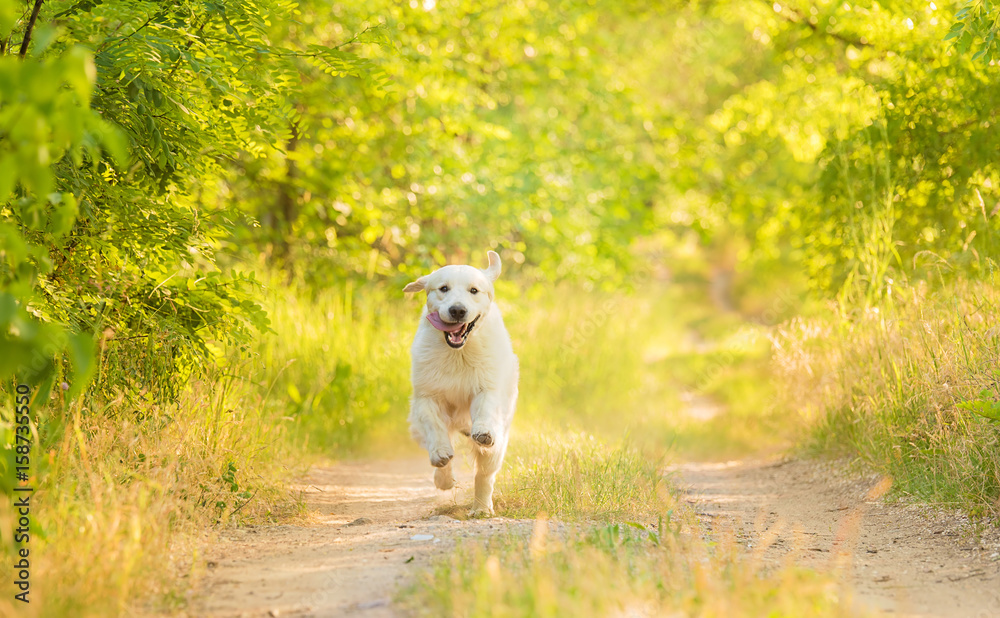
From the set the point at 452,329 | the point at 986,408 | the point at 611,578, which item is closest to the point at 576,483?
the point at 452,329

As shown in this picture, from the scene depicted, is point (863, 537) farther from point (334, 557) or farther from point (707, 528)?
point (334, 557)

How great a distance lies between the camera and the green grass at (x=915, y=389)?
15.2 ft

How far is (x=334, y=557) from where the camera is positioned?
377 centimetres

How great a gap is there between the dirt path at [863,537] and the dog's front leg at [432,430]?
5.35 feet

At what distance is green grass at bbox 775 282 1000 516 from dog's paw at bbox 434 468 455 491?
2.82 metres

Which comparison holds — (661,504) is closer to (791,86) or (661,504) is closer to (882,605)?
(882,605)

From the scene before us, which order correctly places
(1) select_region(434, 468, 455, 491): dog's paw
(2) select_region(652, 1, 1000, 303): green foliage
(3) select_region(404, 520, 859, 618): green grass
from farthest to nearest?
(2) select_region(652, 1, 1000, 303): green foliage, (1) select_region(434, 468, 455, 491): dog's paw, (3) select_region(404, 520, 859, 618): green grass

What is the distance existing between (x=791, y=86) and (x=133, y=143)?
10.7 meters

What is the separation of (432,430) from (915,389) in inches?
121

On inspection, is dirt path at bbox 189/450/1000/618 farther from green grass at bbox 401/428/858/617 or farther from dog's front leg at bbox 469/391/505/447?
dog's front leg at bbox 469/391/505/447

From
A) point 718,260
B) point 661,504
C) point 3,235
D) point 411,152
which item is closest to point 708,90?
point 411,152

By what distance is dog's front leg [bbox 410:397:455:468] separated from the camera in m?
4.69

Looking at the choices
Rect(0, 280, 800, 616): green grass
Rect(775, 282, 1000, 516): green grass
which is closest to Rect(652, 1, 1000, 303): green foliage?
Rect(775, 282, 1000, 516): green grass

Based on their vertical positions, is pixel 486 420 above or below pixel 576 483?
above
